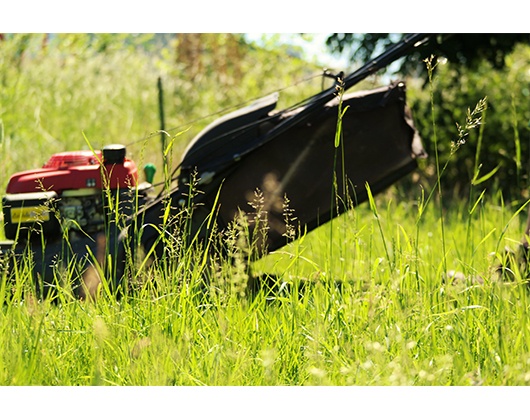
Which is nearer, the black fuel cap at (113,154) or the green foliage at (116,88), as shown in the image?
the black fuel cap at (113,154)

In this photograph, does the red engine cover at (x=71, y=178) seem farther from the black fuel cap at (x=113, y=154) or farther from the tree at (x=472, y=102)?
the tree at (x=472, y=102)

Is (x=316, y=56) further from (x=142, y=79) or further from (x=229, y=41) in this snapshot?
(x=142, y=79)

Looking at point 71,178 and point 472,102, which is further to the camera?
point 472,102

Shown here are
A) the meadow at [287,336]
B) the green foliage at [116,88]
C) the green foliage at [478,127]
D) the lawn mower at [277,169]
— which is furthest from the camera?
the green foliage at [116,88]

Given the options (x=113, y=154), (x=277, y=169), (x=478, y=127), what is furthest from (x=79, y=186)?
(x=478, y=127)

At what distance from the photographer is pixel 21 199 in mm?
3471

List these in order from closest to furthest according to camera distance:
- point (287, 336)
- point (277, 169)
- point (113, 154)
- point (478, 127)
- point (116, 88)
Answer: point (287, 336) < point (277, 169) < point (113, 154) < point (478, 127) < point (116, 88)

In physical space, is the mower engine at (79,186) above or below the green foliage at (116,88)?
below

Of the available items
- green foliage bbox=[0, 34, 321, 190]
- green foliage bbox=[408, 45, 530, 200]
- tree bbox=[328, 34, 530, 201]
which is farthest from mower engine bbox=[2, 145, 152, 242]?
green foliage bbox=[408, 45, 530, 200]

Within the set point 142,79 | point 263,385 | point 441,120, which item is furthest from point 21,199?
point 142,79

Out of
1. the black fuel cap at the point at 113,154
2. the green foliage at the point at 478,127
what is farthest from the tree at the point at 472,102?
the black fuel cap at the point at 113,154

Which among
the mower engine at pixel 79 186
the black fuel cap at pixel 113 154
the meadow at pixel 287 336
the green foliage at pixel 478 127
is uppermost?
the green foliage at pixel 478 127

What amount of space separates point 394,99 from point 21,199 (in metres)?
1.63

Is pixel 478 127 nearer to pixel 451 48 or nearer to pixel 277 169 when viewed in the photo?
pixel 451 48
